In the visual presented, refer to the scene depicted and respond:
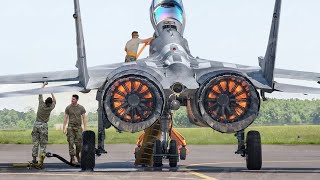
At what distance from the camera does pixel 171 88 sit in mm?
19703

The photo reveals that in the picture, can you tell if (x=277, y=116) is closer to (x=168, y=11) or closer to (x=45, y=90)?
(x=168, y=11)

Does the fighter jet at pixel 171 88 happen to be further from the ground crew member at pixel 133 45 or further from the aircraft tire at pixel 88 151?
the ground crew member at pixel 133 45

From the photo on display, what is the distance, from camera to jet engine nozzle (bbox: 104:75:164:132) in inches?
739

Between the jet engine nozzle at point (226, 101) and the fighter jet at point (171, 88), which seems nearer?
the fighter jet at point (171, 88)

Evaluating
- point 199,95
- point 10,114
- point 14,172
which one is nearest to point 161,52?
point 199,95

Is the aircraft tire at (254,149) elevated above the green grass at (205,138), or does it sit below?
below

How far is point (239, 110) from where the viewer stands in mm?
19156

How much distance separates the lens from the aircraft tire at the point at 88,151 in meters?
20.5

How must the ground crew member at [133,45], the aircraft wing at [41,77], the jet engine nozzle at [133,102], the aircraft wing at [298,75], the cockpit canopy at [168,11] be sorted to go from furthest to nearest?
the ground crew member at [133,45]
the aircraft wing at [298,75]
the cockpit canopy at [168,11]
the aircraft wing at [41,77]
the jet engine nozzle at [133,102]

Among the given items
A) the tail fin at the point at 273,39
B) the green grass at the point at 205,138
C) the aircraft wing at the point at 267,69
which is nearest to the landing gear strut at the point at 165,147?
the aircraft wing at the point at 267,69

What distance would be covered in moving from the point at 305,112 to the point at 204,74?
4208 inches

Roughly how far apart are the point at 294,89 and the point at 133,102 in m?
4.40

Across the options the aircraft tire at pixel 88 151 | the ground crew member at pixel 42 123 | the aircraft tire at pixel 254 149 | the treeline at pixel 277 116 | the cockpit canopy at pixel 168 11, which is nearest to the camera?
the aircraft tire at pixel 88 151

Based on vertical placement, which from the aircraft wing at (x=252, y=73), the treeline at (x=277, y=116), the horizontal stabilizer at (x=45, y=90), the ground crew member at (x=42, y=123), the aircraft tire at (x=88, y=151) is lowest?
the aircraft tire at (x=88, y=151)
